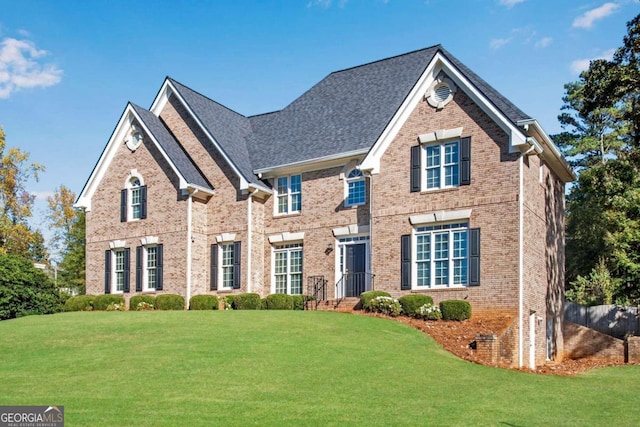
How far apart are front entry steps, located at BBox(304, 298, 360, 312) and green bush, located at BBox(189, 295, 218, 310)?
374 cm

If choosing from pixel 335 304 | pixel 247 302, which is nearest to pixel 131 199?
pixel 247 302

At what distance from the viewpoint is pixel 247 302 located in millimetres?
26875

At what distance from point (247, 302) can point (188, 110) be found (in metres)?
9.57

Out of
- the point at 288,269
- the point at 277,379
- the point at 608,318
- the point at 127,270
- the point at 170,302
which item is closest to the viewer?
the point at 277,379

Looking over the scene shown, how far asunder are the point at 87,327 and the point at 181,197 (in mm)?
9408

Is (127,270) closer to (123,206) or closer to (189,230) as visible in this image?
(123,206)

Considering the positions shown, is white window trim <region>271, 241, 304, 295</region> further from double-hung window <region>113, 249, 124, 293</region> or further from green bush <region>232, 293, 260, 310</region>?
double-hung window <region>113, 249, 124, 293</region>

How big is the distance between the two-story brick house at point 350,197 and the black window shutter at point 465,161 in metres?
0.04

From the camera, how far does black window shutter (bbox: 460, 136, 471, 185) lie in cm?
2358

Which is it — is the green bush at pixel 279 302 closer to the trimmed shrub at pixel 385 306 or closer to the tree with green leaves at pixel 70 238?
the trimmed shrub at pixel 385 306

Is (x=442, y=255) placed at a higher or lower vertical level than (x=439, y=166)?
lower

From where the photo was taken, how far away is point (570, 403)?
14188mm

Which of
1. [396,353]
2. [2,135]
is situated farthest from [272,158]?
[2,135]

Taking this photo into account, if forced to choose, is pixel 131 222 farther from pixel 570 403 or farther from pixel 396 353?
pixel 570 403
